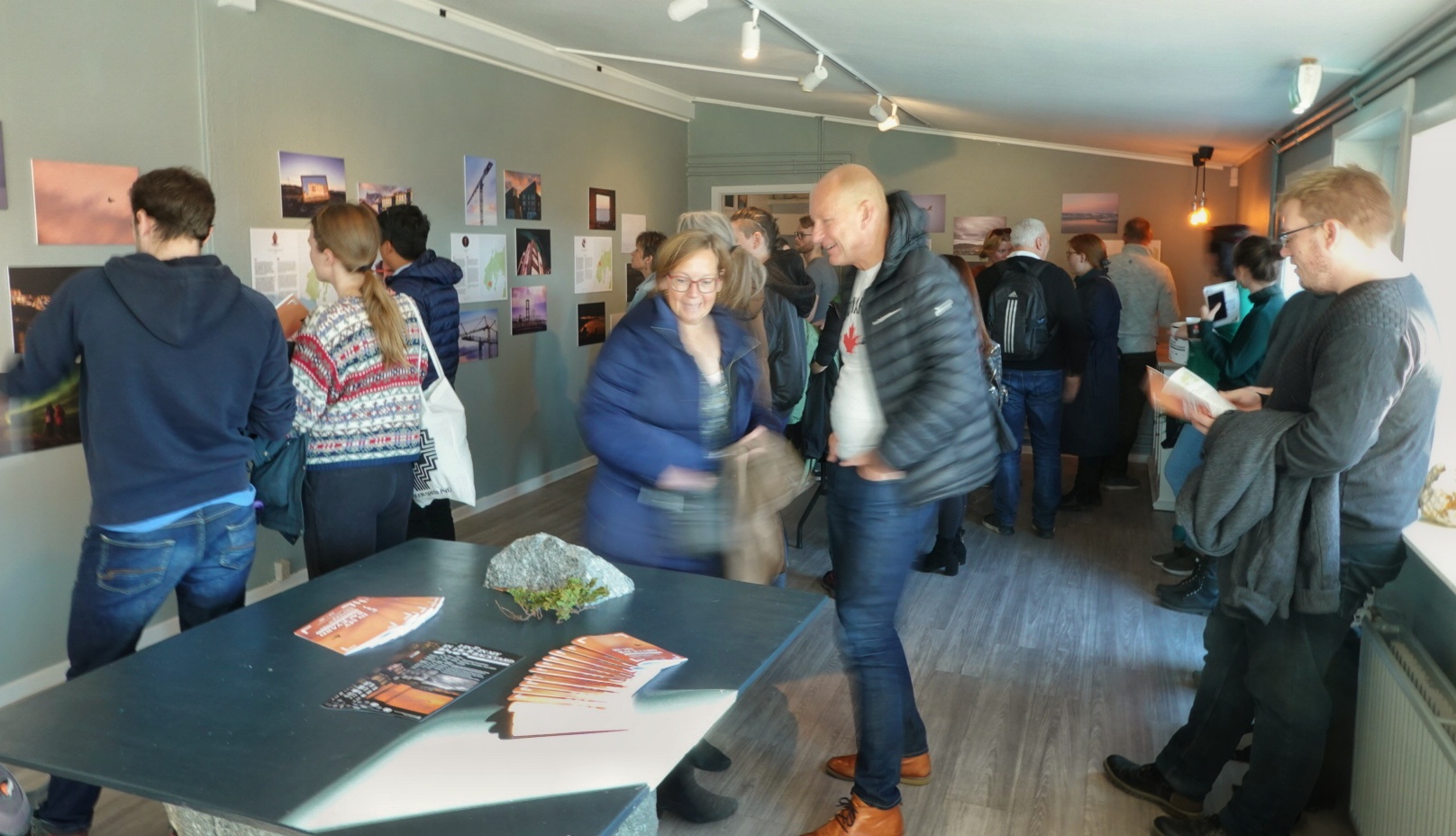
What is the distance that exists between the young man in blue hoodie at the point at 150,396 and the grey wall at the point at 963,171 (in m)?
6.23

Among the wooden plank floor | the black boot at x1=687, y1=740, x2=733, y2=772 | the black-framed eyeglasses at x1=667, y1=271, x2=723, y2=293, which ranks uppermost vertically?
the black-framed eyeglasses at x1=667, y1=271, x2=723, y2=293

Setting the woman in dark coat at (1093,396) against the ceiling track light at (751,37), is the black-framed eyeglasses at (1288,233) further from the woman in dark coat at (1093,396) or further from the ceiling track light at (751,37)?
the woman in dark coat at (1093,396)

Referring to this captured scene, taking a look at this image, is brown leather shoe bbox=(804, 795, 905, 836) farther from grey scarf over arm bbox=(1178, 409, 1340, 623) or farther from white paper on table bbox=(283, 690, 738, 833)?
white paper on table bbox=(283, 690, 738, 833)

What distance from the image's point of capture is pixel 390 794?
139cm

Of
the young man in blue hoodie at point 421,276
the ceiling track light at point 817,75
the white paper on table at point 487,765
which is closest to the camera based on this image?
the white paper on table at point 487,765

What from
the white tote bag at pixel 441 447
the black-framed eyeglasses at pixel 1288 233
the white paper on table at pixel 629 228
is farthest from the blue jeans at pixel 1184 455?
the white paper on table at pixel 629 228

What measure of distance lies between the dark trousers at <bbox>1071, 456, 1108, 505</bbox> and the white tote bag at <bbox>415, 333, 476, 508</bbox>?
4143 mm

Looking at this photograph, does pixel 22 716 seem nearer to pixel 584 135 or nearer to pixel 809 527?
pixel 809 527

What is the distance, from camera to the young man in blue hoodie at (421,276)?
3.84 meters

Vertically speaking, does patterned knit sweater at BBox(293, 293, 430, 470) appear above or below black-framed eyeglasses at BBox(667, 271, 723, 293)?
below

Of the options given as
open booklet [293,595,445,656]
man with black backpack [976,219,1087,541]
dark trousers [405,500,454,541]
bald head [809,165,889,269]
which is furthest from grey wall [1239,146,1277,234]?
open booklet [293,595,445,656]

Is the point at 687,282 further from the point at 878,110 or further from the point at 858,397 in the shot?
the point at 878,110

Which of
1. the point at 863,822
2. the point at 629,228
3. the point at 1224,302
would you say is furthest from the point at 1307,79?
the point at 629,228

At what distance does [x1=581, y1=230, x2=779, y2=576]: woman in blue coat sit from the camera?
242 cm
